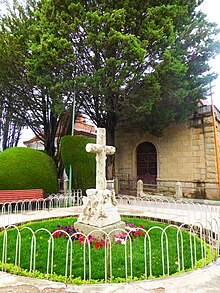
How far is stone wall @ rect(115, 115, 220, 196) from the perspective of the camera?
13027 millimetres

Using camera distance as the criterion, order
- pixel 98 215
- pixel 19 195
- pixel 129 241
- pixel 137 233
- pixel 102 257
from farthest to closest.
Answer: pixel 19 195, pixel 137 233, pixel 98 215, pixel 129 241, pixel 102 257

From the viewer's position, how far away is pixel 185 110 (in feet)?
41.9

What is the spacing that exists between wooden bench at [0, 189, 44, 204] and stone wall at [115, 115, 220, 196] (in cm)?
883

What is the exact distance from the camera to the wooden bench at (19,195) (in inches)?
324

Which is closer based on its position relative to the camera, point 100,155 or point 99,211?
point 99,211

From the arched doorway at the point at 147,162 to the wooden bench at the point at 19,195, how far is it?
8862 millimetres

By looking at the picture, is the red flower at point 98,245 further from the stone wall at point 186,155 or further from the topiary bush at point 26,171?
the stone wall at point 186,155

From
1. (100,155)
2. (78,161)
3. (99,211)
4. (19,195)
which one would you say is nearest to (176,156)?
(78,161)

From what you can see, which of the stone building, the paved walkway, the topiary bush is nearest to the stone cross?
the paved walkway

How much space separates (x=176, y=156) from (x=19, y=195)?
10186mm

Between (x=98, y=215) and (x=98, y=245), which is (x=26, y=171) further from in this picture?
(x=98, y=245)

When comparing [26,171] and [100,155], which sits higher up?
[100,155]

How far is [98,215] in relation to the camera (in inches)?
190

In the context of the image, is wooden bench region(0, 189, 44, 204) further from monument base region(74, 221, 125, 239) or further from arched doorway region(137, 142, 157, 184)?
arched doorway region(137, 142, 157, 184)
